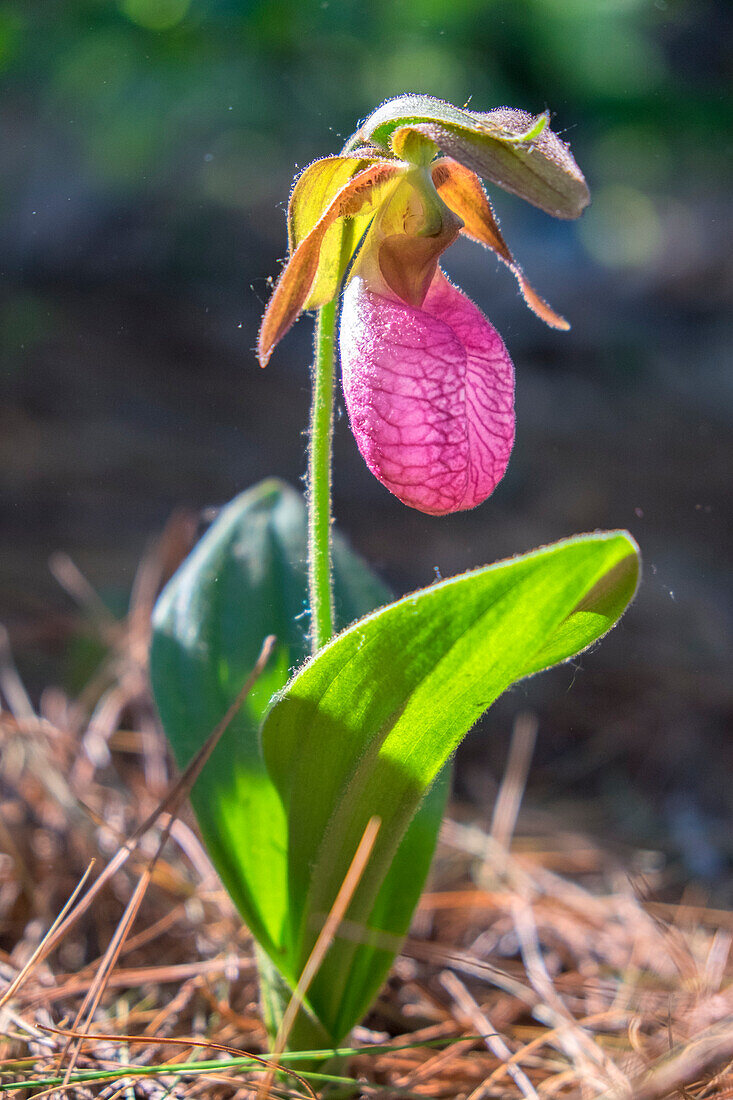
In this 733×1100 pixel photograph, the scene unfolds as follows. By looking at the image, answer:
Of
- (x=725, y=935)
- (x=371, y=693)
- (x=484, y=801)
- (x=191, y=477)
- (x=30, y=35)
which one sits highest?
(x=30, y=35)

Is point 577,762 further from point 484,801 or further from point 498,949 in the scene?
point 498,949

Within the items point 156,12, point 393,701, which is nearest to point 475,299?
point 156,12

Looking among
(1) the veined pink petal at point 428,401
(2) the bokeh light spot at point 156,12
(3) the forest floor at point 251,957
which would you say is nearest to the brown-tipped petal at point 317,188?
(1) the veined pink petal at point 428,401

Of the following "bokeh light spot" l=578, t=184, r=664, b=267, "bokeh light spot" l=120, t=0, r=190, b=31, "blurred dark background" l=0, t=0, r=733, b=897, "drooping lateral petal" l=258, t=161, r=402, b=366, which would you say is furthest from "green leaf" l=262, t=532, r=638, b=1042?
"bokeh light spot" l=578, t=184, r=664, b=267

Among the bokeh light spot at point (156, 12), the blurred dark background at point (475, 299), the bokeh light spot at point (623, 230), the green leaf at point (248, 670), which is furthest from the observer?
the bokeh light spot at point (623, 230)

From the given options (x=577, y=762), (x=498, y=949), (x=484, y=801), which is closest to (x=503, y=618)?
(x=498, y=949)

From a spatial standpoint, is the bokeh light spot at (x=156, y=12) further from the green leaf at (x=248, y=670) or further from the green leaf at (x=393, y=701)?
the green leaf at (x=393, y=701)

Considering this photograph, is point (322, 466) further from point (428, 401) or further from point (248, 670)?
point (248, 670)
